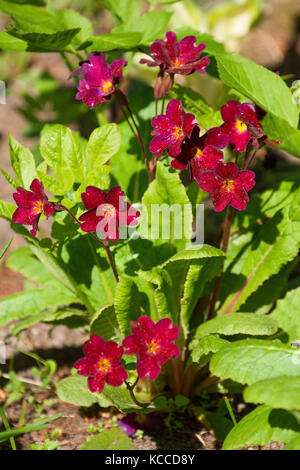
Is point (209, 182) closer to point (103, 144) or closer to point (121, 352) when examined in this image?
point (103, 144)

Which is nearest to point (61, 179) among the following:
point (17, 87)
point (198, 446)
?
point (198, 446)

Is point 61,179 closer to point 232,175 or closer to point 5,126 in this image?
point 232,175

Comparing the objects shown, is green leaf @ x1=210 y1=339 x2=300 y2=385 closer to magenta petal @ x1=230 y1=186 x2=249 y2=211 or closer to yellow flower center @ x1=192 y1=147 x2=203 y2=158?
magenta petal @ x1=230 y1=186 x2=249 y2=211

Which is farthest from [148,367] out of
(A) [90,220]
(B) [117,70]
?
(B) [117,70]

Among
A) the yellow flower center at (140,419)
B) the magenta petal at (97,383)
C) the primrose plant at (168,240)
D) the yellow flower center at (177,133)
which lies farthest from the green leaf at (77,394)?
the yellow flower center at (177,133)

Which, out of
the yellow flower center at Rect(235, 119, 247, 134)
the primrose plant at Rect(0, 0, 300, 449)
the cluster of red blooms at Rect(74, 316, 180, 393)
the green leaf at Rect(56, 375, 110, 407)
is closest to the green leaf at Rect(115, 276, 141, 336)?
the primrose plant at Rect(0, 0, 300, 449)

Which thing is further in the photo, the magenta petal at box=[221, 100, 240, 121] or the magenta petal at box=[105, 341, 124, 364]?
the magenta petal at box=[221, 100, 240, 121]

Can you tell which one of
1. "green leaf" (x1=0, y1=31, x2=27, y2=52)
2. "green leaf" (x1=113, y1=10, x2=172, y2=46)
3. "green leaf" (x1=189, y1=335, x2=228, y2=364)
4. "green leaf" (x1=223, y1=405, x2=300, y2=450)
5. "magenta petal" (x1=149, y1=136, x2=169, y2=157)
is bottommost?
"green leaf" (x1=223, y1=405, x2=300, y2=450)
